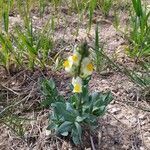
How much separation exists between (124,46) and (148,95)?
0.43 meters

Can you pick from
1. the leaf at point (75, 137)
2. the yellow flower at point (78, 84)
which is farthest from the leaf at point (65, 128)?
the yellow flower at point (78, 84)

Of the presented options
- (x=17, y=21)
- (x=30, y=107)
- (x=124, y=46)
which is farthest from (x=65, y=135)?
(x=17, y=21)

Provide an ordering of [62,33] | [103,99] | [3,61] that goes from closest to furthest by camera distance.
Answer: [103,99]
[3,61]
[62,33]

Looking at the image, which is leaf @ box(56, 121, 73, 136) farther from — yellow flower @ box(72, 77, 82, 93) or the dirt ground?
yellow flower @ box(72, 77, 82, 93)

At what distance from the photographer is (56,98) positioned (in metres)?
1.71

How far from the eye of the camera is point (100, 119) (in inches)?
71.0

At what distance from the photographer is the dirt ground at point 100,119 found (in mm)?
1721

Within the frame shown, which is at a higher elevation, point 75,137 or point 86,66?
point 86,66

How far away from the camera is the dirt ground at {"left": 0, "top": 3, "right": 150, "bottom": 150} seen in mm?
1721

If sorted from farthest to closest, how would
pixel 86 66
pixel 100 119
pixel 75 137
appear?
pixel 100 119
pixel 75 137
pixel 86 66

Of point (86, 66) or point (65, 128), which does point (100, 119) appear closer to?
point (65, 128)

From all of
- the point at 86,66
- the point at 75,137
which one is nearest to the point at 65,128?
the point at 75,137

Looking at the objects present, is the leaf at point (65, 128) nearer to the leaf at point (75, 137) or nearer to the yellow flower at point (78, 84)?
the leaf at point (75, 137)

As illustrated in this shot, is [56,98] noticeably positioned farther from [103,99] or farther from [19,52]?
[19,52]
